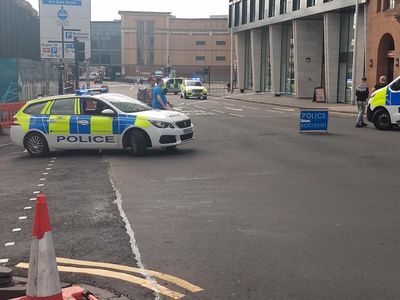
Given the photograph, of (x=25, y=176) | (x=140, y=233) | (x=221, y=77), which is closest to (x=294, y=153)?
(x=25, y=176)

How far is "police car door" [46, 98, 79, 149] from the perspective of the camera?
1242 centimetres

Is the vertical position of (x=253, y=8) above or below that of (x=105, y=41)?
below

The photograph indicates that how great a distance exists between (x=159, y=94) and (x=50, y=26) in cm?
2238

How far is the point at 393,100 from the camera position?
17.7 m

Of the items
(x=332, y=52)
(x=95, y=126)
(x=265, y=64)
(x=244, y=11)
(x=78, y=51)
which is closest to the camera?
(x=95, y=126)

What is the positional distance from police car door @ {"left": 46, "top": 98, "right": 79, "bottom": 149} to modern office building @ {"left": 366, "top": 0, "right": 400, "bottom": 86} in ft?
77.2

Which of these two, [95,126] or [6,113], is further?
[6,113]

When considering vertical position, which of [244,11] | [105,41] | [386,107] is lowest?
[386,107]

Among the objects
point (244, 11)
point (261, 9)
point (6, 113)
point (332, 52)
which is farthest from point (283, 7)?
point (6, 113)

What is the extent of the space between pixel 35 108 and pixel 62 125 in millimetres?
904

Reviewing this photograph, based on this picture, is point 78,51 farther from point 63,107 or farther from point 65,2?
point 63,107

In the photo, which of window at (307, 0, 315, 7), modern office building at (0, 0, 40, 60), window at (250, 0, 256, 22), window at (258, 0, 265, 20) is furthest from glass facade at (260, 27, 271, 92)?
modern office building at (0, 0, 40, 60)

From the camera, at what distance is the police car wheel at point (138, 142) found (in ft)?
39.7

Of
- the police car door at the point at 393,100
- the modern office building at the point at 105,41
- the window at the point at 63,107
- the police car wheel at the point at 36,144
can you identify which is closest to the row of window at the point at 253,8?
the police car door at the point at 393,100
